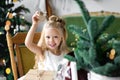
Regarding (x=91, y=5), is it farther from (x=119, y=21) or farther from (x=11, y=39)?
(x=11, y=39)

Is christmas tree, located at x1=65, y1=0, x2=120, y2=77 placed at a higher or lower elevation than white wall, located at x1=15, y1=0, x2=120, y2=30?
higher

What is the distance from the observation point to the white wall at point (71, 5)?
117 inches

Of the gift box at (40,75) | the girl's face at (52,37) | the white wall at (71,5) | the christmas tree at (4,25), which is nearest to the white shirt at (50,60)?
the girl's face at (52,37)

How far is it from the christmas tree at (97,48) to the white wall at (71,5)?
85.3 inches

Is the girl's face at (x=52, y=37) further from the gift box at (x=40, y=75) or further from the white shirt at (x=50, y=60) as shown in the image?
the gift box at (x=40, y=75)

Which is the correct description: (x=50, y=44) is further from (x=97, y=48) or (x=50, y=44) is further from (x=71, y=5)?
(x=71, y=5)

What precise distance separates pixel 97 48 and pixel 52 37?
0.65 meters

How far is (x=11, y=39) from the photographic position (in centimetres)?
168

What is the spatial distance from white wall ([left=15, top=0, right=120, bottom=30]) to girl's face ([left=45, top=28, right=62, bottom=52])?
61.4 inches

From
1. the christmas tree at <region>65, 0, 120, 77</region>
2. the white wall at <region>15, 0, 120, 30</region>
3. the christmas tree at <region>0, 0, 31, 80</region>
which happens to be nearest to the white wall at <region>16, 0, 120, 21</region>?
the white wall at <region>15, 0, 120, 30</region>

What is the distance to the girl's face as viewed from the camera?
1.45 meters

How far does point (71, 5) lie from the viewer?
10.2ft

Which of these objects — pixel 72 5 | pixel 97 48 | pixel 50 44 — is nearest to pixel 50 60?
pixel 50 44

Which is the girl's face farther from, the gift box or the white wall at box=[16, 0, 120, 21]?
the white wall at box=[16, 0, 120, 21]
